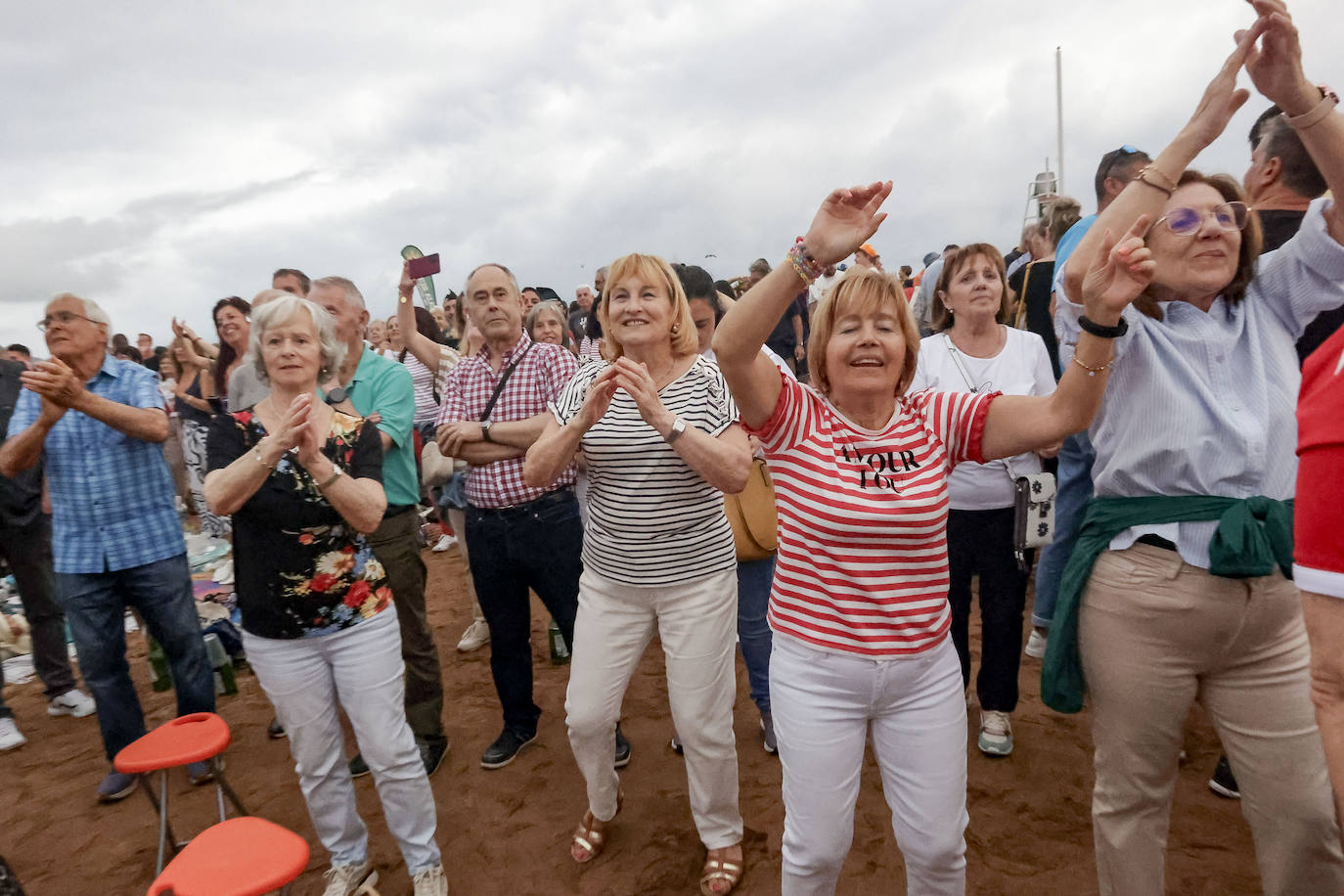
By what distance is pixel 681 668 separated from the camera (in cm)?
272

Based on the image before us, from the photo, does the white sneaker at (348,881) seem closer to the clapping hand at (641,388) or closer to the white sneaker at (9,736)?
the clapping hand at (641,388)

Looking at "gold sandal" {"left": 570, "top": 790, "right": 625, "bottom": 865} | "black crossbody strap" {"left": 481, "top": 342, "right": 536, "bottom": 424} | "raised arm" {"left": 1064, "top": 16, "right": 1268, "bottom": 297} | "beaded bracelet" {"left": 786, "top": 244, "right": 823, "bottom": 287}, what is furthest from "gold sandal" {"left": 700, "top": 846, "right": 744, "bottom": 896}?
"raised arm" {"left": 1064, "top": 16, "right": 1268, "bottom": 297}

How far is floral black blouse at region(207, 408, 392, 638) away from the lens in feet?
8.10

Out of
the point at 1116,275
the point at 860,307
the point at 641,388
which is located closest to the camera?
the point at 1116,275

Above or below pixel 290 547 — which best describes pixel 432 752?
below

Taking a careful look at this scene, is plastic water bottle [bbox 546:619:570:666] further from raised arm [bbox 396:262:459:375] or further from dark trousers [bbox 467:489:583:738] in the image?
raised arm [bbox 396:262:459:375]

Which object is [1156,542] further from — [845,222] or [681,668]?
[681,668]

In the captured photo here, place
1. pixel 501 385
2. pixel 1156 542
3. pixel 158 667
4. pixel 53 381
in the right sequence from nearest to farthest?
pixel 1156 542 < pixel 53 381 < pixel 501 385 < pixel 158 667

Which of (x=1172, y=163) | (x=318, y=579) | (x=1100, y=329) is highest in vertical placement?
(x=1172, y=163)

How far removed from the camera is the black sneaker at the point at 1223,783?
124 inches

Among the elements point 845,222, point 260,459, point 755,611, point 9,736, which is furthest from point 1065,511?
point 9,736

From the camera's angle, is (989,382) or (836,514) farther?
(989,382)

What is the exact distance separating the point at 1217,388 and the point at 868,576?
3.38 feet

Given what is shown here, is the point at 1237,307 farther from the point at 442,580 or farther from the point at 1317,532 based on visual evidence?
the point at 442,580
